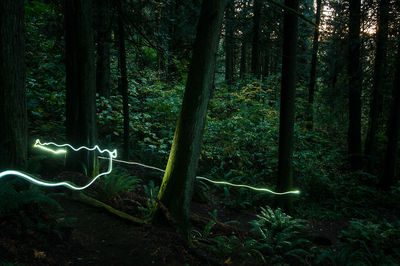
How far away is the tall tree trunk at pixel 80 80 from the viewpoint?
5.75 m

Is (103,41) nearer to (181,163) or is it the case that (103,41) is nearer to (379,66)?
(181,163)

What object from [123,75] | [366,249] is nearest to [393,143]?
[366,249]

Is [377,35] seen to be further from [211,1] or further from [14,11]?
[14,11]

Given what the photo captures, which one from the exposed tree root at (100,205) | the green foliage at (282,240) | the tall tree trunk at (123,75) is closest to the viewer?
the exposed tree root at (100,205)

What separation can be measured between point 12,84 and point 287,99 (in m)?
6.91

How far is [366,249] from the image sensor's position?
578 centimetres

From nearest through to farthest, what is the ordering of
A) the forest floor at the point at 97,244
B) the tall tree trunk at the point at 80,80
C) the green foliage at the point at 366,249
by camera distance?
the forest floor at the point at 97,244 < the green foliage at the point at 366,249 < the tall tree trunk at the point at 80,80

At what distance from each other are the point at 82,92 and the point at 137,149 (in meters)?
4.83

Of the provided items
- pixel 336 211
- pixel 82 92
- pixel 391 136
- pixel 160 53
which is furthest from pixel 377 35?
pixel 82 92

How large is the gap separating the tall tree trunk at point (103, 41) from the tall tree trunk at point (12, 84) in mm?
3664

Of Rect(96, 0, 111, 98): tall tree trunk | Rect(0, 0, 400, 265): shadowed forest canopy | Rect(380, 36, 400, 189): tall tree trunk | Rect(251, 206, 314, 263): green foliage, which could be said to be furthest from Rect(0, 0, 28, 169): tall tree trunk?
Rect(380, 36, 400, 189): tall tree trunk

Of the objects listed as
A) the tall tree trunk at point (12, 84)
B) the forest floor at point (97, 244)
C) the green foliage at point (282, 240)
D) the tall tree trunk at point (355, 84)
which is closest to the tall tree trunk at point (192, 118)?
the forest floor at point (97, 244)

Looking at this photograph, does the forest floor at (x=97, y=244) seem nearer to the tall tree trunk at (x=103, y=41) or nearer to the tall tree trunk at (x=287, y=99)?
the tall tree trunk at (x=287, y=99)

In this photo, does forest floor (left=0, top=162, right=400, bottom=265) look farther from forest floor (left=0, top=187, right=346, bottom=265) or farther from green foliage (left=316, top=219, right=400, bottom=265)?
green foliage (left=316, top=219, right=400, bottom=265)
